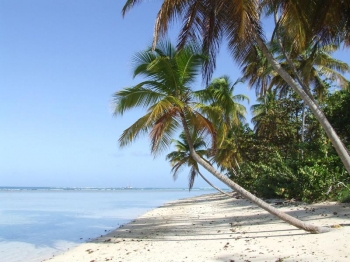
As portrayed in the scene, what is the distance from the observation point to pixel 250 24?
8.18 m

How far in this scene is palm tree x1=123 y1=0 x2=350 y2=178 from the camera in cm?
814

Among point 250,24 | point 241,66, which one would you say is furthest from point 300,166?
point 250,24

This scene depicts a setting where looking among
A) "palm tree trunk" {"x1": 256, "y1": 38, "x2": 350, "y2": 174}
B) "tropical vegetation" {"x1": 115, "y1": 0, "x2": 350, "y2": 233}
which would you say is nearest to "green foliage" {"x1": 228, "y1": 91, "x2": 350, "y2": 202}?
"tropical vegetation" {"x1": 115, "y1": 0, "x2": 350, "y2": 233}

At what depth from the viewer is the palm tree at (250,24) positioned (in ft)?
26.7

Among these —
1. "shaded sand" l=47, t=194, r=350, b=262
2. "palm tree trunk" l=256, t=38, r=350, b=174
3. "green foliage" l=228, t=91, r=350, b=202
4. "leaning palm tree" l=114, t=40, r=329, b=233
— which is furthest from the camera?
"green foliage" l=228, t=91, r=350, b=202

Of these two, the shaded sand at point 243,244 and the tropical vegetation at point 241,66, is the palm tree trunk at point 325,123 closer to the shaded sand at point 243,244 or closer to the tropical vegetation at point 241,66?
the tropical vegetation at point 241,66

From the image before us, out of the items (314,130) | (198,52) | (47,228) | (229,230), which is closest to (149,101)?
(198,52)

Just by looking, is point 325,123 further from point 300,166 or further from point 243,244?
point 300,166

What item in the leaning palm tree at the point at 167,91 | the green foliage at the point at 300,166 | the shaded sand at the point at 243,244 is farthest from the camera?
the green foliage at the point at 300,166

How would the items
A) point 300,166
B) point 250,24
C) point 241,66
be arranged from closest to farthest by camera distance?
point 250,24 → point 241,66 → point 300,166

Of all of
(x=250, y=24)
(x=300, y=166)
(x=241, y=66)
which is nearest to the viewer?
(x=250, y=24)

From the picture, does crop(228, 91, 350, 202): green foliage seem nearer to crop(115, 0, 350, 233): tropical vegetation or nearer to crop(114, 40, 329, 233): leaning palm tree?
crop(115, 0, 350, 233): tropical vegetation

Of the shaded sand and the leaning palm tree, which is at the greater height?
the leaning palm tree

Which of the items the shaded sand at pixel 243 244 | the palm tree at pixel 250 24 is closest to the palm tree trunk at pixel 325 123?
the palm tree at pixel 250 24
